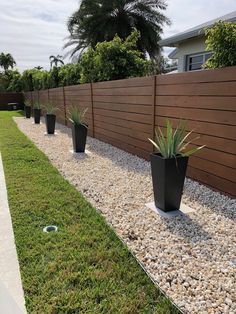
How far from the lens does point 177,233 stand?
287 cm

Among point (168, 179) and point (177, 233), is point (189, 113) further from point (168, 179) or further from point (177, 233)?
point (177, 233)

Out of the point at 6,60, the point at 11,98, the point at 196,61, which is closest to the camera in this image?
the point at 196,61

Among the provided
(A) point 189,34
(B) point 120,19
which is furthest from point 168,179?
(B) point 120,19

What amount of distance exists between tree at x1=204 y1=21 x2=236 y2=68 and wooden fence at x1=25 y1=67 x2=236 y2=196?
0.76 feet

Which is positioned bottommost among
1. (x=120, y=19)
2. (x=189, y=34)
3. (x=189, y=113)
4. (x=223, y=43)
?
(x=189, y=113)

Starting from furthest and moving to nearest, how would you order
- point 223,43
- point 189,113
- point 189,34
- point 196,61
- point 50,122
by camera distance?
point 196,61 → point 50,122 → point 189,34 → point 189,113 → point 223,43

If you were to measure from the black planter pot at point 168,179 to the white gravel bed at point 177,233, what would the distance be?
20 cm

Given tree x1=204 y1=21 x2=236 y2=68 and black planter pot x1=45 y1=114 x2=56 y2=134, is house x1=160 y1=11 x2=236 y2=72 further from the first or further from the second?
tree x1=204 y1=21 x2=236 y2=68

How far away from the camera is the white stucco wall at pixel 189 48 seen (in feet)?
29.8

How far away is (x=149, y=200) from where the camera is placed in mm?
3748

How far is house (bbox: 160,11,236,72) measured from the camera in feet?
29.3

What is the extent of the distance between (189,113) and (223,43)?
1.02 m

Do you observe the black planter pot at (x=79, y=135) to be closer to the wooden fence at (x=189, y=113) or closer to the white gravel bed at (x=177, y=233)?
the wooden fence at (x=189, y=113)

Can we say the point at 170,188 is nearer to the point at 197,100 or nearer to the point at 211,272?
the point at 211,272
